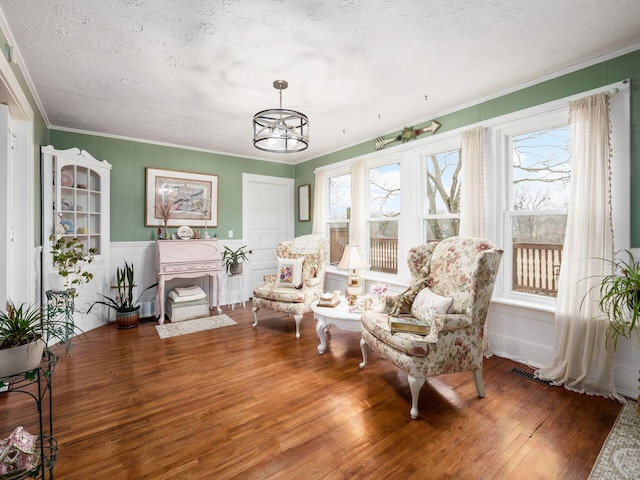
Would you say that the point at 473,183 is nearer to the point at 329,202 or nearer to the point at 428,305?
the point at 428,305

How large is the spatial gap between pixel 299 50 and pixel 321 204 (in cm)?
291

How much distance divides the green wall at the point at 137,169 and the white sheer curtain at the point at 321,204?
4.63 ft

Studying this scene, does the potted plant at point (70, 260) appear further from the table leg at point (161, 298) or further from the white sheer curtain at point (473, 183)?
the white sheer curtain at point (473, 183)

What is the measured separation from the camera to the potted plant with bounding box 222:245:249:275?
4.89m

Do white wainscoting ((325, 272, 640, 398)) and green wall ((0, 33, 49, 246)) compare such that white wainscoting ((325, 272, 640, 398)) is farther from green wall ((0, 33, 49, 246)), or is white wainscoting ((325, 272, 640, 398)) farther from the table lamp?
green wall ((0, 33, 49, 246))

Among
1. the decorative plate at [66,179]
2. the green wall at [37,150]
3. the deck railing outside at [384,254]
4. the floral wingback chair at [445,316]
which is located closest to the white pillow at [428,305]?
the floral wingback chair at [445,316]

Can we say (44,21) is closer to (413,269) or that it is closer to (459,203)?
(413,269)

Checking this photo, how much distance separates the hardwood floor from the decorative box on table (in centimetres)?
115

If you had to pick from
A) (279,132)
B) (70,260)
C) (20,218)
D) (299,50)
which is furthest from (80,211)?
(299,50)

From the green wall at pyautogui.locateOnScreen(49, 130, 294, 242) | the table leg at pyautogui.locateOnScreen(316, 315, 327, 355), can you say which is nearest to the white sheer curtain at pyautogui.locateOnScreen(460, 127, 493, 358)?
the table leg at pyautogui.locateOnScreen(316, 315, 327, 355)

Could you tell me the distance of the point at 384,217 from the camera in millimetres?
4176

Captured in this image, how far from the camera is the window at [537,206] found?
8.91ft

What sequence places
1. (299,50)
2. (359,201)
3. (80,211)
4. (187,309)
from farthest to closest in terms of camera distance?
(359,201)
(187,309)
(80,211)
(299,50)

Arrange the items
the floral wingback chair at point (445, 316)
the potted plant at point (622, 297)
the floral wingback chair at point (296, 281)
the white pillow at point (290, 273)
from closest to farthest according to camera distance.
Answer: the potted plant at point (622, 297)
the floral wingback chair at point (445, 316)
the floral wingback chair at point (296, 281)
the white pillow at point (290, 273)
